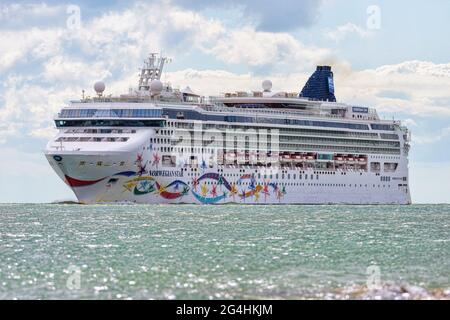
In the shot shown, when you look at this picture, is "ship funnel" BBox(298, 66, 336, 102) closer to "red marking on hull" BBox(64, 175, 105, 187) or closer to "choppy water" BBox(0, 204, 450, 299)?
"red marking on hull" BBox(64, 175, 105, 187)

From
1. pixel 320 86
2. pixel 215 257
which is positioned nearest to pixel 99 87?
pixel 320 86

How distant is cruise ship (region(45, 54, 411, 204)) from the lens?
107 meters

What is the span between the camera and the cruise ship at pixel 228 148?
350 ft

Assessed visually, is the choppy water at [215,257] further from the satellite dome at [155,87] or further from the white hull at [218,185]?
the satellite dome at [155,87]

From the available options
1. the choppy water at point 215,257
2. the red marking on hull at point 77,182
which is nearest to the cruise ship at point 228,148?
the red marking on hull at point 77,182

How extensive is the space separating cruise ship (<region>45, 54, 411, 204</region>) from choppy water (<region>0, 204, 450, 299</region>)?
1776 centimetres

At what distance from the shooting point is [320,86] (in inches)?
5536

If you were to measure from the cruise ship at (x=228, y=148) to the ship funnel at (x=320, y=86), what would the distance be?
4.4 inches

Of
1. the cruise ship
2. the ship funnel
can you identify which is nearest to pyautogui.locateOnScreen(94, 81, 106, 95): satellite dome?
the cruise ship

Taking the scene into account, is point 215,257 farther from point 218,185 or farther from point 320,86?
point 320,86
